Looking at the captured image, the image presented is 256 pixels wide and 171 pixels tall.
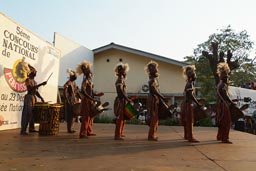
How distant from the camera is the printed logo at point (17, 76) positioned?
10000 mm

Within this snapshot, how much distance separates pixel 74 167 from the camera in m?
4.39

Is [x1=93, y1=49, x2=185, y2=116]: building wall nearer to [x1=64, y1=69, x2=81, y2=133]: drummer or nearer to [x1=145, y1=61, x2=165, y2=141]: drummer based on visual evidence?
[x1=64, y1=69, x2=81, y2=133]: drummer

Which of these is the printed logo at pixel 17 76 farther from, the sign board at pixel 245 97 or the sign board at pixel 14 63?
the sign board at pixel 245 97

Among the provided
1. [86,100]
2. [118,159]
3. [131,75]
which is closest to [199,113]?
[86,100]

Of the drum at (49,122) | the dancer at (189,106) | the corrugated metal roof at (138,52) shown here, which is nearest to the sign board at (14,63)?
the drum at (49,122)

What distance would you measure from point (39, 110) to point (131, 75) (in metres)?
13.5

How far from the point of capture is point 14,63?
10.3 metres

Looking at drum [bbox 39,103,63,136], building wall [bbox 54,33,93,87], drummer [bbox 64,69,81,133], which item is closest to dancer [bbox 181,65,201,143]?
drummer [bbox 64,69,81,133]

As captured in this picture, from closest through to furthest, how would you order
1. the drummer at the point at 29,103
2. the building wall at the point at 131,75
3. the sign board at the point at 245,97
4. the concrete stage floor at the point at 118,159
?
the concrete stage floor at the point at 118,159, the drummer at the point at 29,103, the sign board at the point at 245,97, the building wall at the point at 131,75

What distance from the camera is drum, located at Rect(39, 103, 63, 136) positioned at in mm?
9070

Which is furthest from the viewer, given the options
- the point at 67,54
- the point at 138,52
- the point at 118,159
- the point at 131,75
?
the point at 131,75

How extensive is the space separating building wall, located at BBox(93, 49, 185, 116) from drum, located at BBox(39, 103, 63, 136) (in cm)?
1261

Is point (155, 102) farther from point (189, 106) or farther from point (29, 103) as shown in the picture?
point (29, 103)

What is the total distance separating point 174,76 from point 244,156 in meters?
16.5
